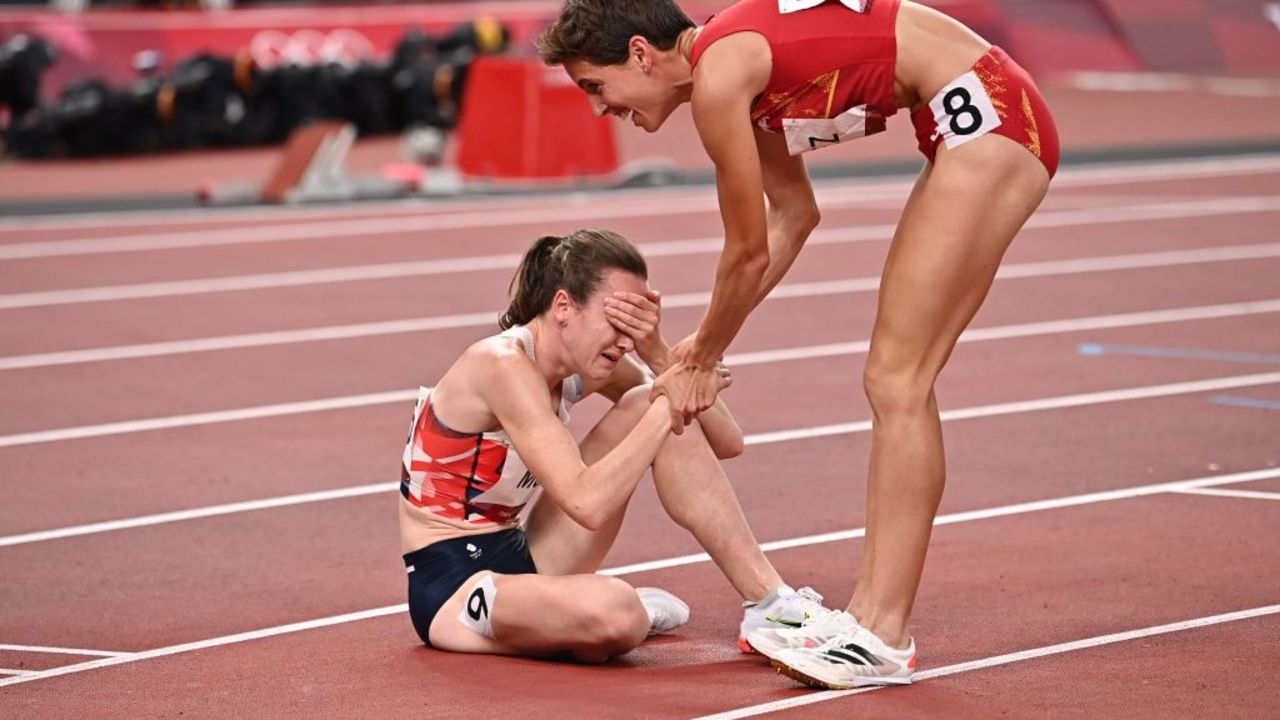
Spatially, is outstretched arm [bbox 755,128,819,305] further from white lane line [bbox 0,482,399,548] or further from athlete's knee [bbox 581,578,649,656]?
white lane line [bbox 0,482,399,548]

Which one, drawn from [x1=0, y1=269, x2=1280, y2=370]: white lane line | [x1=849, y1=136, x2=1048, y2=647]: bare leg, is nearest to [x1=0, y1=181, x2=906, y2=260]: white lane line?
[x1=0, y1=269, x2=1280, y2=370]: white lane line

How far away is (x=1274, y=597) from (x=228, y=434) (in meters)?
4.30

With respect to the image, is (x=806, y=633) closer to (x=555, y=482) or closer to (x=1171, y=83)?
(x=555, y=482)

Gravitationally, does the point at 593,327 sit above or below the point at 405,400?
above

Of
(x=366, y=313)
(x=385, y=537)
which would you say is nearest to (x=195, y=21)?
(x=366, y=313)

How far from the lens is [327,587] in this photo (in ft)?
18.8

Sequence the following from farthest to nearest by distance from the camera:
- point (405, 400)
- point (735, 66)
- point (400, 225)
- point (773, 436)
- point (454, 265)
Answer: point (400, 225), point (454, 265), point (405, 400), point (773, 436), point (735, 66)

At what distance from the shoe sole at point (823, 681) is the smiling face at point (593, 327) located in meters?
0.89

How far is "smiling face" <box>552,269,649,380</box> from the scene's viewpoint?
4.80m

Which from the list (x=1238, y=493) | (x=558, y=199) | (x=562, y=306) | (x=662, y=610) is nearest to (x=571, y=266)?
(x=562, y=306)

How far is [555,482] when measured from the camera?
15.2 ft

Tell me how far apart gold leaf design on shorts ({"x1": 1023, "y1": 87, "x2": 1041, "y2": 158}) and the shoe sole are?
4.28 feet

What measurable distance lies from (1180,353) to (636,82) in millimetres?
5319

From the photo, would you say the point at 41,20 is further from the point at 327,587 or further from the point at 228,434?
the point at 327,587
